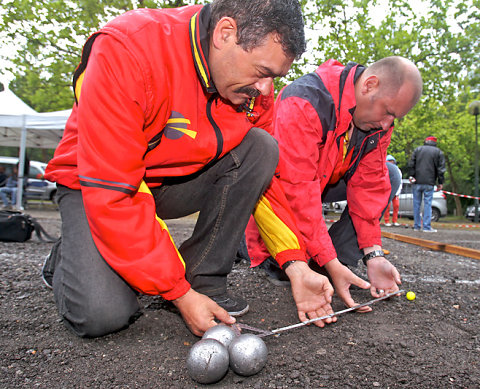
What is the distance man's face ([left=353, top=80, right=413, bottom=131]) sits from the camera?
8.25 ft

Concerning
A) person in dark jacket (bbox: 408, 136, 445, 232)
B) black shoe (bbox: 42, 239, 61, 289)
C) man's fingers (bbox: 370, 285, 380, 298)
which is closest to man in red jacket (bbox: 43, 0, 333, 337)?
black shoe (bbox: 42, 239, 61, 289)

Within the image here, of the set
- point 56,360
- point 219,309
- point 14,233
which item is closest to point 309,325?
point 219,309

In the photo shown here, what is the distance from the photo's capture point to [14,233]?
4.77 metres

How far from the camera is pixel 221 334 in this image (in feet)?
5.41

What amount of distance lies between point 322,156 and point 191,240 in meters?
1.06

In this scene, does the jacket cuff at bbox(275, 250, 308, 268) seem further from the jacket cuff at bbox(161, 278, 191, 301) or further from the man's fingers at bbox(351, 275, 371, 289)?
the jacket cuff at bbox(161, 278, 191, 301)

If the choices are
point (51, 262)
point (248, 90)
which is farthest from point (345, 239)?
point (51, 262)

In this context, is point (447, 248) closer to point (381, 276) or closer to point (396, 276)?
point (381, 276)

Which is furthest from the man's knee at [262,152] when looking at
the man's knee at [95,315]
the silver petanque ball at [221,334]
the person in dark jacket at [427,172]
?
the person in dark jacket at [427,172]

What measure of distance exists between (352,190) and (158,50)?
A: 1.88 metres

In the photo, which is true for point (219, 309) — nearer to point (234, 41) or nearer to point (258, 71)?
point (258, 71)

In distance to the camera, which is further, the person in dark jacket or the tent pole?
the tent pole

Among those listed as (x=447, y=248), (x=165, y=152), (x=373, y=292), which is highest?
(x=165, y=152)

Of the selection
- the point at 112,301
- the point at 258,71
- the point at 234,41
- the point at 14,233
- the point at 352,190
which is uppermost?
the point at 234,41
